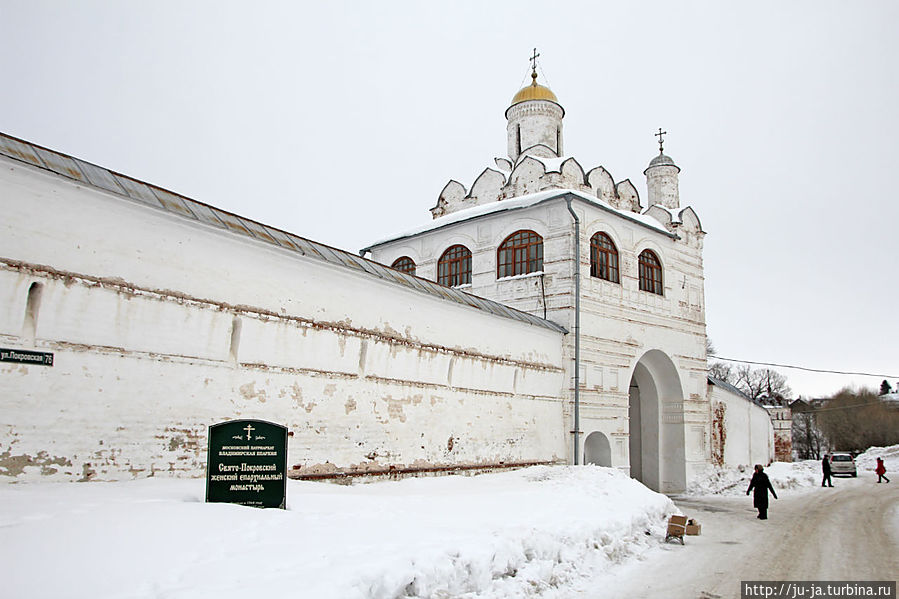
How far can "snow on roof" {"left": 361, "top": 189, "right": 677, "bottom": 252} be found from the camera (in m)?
18.5

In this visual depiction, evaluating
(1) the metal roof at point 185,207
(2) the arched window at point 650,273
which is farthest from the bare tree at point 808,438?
(1) the metal roof at point 185,207

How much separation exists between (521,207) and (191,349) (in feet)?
38.8

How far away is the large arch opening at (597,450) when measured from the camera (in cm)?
1823

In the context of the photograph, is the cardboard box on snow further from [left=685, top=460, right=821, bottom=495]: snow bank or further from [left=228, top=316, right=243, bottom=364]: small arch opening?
[left=685, top=460, right=821, bottom=495]: snow bank

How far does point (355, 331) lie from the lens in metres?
11.3

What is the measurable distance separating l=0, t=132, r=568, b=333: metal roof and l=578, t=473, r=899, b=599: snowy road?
6427 mm

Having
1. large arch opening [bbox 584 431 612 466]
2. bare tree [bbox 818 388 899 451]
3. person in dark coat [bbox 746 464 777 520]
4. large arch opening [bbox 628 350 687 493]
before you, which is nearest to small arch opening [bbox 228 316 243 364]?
person in dark coat [bbox 746 464 777 520]

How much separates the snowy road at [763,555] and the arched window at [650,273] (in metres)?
7.51

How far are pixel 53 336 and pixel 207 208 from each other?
3047 millimetres

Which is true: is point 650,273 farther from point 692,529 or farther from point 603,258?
point 692,529

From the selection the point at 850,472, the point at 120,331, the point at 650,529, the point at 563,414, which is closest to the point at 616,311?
the point at 563,414

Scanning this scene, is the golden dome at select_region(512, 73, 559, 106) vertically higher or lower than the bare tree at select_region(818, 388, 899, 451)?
higher

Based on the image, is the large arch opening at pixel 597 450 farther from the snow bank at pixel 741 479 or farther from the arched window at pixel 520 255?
the arched window at pixel 520 255

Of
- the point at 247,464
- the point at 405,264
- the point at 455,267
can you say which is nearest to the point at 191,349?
the point at 247,464
